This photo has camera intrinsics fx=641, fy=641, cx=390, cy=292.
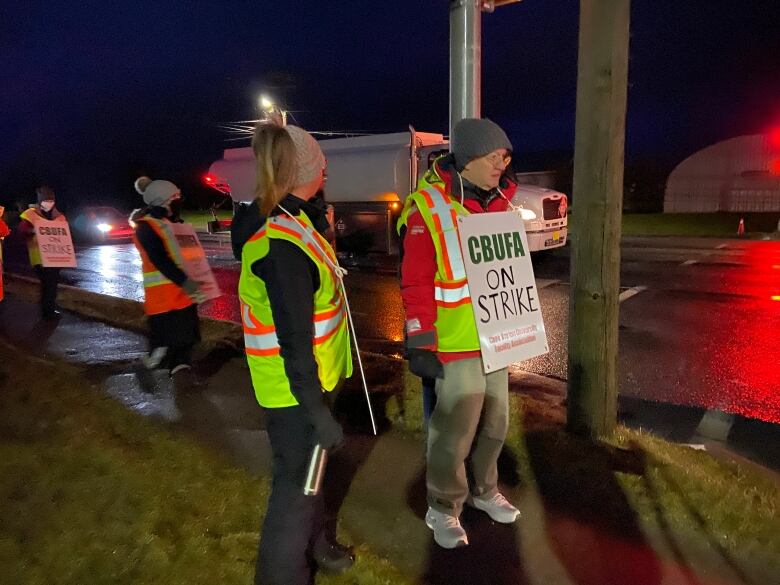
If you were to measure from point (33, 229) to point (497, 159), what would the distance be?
7219mm

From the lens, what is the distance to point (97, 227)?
2372cm

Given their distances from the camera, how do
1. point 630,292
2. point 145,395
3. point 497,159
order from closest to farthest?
point 497,159 → point 145,395 → point 630,292

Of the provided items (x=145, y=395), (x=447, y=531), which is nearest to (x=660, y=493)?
(x=447, y=531)

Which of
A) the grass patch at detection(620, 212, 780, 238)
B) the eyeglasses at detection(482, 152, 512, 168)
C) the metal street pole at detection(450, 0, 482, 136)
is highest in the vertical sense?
the metal street pole at detection(450, 0, 482, 136)

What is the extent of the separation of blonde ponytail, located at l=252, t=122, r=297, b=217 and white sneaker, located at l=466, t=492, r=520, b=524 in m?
2.00

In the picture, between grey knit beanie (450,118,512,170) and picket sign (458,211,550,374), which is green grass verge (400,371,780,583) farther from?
grey knit beanie (450,118,512,170)

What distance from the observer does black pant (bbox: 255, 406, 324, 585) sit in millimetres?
2420

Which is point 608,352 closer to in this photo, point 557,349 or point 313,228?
point 313,228

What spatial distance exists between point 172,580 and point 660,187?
3772 cm

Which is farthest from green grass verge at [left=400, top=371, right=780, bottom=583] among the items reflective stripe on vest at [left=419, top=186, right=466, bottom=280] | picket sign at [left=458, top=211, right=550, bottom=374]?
reflective stripe on vest at [left=419, top=186, right=466, bottom=280]

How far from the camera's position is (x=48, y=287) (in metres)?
8.69

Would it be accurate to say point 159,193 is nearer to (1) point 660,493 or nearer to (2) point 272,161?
(2) point 272,161

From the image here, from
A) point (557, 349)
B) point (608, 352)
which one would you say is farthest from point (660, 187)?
point (608, 352)

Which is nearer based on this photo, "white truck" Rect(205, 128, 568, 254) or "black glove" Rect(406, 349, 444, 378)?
"black glove" Rect(406, 349, 444, 378)
